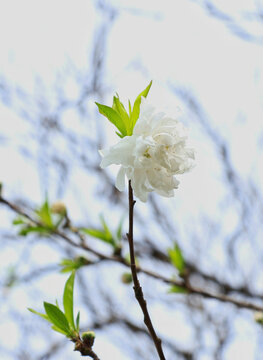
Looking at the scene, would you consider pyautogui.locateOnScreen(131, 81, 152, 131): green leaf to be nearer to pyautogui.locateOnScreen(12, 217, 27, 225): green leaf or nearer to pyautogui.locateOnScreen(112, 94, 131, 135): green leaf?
pyautogui.locateOnScreen(112, 94, 131, 135): green leaf

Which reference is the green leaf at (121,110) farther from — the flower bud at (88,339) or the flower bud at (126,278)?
the flower bud at (126,278)

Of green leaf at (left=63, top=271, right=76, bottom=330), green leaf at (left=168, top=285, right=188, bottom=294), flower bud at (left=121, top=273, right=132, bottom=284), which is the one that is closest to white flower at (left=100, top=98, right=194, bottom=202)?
green leaf at (left=63, top=271, right=76, bottom=330)

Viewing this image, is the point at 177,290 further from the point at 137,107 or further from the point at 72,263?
the point at 137,107

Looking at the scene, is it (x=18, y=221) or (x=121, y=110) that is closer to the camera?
(x=121, y=110)

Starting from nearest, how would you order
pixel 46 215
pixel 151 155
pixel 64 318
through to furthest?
pixel 151 155, pixel 64 318, pixel 46 215

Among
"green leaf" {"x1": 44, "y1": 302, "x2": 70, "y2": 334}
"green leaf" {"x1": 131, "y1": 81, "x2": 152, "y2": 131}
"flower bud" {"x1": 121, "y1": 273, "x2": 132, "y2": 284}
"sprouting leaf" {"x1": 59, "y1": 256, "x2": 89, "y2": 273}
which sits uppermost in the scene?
"flower bud" {"x1": 121, "y1": 273, "x2": 132, "y2": 284}

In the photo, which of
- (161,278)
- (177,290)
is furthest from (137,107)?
(177,290)

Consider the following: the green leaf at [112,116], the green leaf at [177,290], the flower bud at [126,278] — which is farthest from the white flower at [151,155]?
the flower bud at [126,278]
